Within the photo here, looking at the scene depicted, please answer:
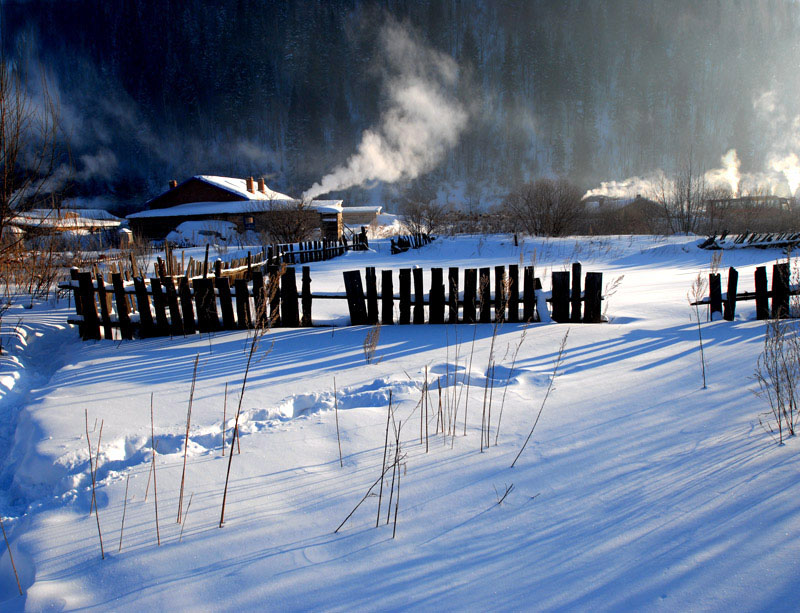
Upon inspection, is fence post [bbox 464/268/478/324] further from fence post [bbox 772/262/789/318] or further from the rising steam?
the rising steam

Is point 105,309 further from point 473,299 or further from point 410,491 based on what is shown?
point 410,491

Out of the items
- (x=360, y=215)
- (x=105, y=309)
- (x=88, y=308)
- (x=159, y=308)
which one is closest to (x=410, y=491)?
(x=159, y=308)

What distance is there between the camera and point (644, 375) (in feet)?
13.6

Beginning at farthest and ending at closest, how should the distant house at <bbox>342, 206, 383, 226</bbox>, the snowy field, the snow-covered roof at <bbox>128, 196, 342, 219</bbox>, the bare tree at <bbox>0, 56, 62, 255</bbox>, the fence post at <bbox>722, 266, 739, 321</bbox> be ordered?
1. the distant house at <bbox>342, 206, 383, 226</bbox>
2. the snow-covered roof at <bbox>128, 196, 342, 219</bbox>
3. the fence post at <bbox>722, 266, 739, 321</bbox>
4. the bare tree at <bbox>0, 56, 62, 255</bbox>
5. the snowy field

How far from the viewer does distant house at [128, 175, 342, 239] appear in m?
34.0

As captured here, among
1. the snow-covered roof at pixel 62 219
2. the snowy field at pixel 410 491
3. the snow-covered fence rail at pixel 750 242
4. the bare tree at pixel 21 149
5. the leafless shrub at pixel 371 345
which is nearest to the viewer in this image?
the snowy field at pixel 410 491

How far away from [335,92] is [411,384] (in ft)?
390

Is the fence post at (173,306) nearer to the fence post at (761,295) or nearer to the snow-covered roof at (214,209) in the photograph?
the fence post at (761,295)

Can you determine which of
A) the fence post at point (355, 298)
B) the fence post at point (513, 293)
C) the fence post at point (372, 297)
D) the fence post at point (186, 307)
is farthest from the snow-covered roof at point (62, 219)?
the fence post at point (513, 293)

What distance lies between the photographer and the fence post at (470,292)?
6.03m

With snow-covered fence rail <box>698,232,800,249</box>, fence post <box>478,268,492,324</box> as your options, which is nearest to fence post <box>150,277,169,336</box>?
fence post <box>478,268,492,324</box>

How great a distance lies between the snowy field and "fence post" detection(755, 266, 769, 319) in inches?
81.9

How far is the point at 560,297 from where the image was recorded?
20.5ft

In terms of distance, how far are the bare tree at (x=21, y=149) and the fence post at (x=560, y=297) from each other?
640cm
